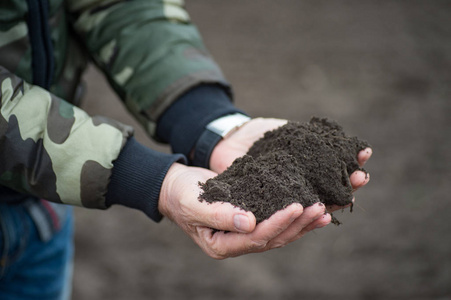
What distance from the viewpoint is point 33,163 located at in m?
1.34

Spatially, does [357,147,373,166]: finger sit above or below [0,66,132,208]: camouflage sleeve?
above

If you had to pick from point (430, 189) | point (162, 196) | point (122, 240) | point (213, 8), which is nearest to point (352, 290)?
point (430, 189)

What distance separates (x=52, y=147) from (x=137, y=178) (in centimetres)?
28

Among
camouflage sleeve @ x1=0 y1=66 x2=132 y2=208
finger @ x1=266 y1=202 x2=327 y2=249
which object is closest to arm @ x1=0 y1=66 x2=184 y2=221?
camouflage sleeve @ x1=0 y1=66 x2=132 y2=208

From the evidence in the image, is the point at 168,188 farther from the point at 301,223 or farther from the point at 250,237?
the point at 301,223

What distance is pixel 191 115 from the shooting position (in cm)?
177

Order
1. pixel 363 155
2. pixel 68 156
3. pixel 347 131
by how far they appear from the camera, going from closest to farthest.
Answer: pixel 68 156, pixel 363 155, pixel 347 131

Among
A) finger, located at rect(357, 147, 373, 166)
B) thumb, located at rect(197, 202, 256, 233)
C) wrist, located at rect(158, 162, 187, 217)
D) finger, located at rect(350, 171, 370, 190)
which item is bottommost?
wrist, located at rect(158, 162, 187, 217)

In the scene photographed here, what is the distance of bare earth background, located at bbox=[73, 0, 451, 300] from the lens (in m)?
3.04

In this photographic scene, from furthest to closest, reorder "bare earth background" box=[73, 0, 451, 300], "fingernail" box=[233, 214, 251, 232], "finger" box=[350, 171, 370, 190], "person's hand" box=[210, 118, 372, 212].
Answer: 1. "bare earth background" box=[73, 0, 451, 300]
2. "person's hand" box=[210, 118, 372, 212]
3. "finger" box=[350, 171, 370, 190]
4. "fingernail" box=[233, 214, 251, 232]

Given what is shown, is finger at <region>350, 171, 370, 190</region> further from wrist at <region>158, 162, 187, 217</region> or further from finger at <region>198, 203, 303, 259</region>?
wrist at <region>158, 162, 187, 217</region>

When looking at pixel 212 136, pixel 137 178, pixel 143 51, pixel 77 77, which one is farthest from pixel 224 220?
pixel 77 77

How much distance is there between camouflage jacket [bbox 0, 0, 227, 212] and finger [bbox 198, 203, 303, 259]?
38 cm

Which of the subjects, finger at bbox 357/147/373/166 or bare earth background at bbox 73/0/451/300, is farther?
bare earth background at bbox 73/0/451/300
